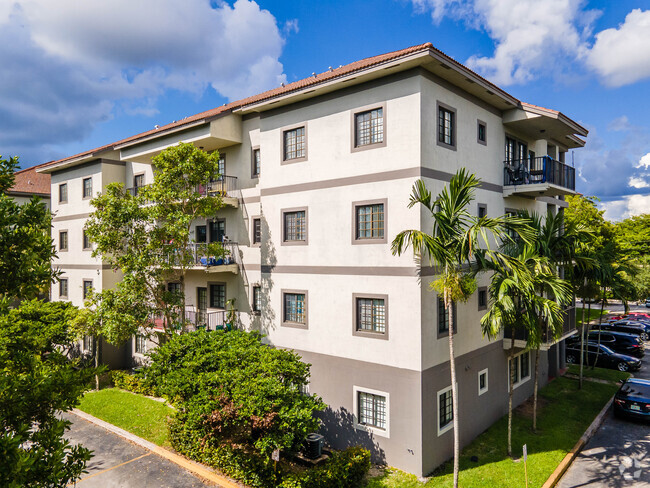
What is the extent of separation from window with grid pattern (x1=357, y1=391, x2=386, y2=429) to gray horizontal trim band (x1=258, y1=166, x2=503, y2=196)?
7.75m

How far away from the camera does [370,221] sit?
15742 millimetres

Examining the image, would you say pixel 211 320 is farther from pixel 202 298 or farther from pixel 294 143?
pixel 294 143

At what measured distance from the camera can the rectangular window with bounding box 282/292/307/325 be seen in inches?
693

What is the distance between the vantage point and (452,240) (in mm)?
13219

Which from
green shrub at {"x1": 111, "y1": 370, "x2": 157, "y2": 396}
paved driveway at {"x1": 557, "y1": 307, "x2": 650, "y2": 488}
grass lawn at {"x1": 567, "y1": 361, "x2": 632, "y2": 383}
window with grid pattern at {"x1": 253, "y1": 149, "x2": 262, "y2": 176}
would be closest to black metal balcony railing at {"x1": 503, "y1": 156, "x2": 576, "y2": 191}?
paved driveway at {"x1": 557, "y1": 307, "x2": 650, "y2": 488}

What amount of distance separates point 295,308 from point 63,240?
2109 centimetres

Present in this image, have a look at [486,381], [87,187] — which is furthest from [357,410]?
[87,187]

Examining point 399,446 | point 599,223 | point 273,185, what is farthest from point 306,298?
point 599,223

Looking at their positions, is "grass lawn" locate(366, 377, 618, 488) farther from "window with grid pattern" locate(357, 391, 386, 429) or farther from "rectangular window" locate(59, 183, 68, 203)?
"rectangular window" locate(59, 183, 68, 203)

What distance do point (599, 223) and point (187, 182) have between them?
42.2 metres

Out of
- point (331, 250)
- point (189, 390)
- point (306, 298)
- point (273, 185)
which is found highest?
point (273, 185)

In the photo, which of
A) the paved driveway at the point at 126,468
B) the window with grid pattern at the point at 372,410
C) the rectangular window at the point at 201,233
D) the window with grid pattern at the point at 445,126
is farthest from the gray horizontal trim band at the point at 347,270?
the paved driveway at the point at 126,468

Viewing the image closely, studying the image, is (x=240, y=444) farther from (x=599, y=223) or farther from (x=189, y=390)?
(x=599, y=223)

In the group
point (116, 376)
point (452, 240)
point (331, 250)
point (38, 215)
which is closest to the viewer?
point (38, 215)
